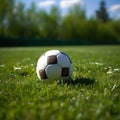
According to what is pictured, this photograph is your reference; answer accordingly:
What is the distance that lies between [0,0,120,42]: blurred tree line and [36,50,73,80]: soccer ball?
58173 millimetres

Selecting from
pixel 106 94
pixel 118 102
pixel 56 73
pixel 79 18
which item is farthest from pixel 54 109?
pixel 79 18

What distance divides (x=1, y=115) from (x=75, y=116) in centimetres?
84

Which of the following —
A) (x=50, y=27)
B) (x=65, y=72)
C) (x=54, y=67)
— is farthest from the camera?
(x=50, y=27)

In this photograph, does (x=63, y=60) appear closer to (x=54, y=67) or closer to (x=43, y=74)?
(x=54, y=67)

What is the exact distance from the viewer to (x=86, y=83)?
505 cm

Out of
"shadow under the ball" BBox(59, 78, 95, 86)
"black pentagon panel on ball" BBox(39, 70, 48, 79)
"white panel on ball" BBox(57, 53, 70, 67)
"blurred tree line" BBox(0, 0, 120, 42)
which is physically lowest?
"shadow under the ball" BBox(59, 78, 95, 86)

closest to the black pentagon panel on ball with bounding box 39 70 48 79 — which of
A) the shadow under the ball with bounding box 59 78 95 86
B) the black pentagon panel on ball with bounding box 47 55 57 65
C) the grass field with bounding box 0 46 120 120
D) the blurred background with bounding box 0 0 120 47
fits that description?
the grass field with bounding box 0 46 120 120

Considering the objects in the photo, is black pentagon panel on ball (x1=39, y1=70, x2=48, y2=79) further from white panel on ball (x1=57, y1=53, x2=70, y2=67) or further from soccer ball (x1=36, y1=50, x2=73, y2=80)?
white panel on ball (x1=57, y1=53, x2=70, y2=67)

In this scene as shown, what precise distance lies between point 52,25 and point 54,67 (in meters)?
70.9

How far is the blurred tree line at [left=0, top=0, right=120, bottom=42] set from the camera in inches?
2505

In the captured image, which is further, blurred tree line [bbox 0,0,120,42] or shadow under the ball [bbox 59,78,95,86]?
blurred tree line [bbox 0,0,120,42]

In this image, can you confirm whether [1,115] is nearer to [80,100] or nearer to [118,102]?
[80,100]

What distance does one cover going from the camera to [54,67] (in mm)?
4969

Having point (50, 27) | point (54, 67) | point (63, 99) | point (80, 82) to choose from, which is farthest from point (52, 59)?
point (50, 27)
